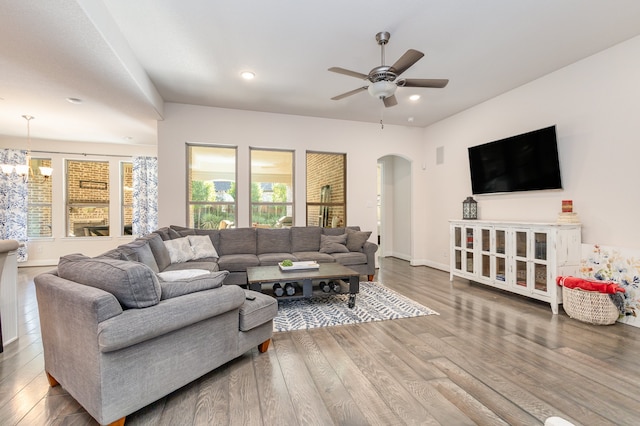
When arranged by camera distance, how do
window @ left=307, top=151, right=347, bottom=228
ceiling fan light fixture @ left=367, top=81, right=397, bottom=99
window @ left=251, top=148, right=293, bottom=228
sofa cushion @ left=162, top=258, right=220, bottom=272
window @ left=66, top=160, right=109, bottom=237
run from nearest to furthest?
ceiling fan light fixture @ left=367, top=81, right=397, bottom=99 → sofa cushion @ left=162, top=258, right=220, bottom=272 → window @ left=251, top=148, right=293, bottom=228 → window @ left=307, top=151, right=347, bottom=228 → window @ left=66, top=160, right=109, bottom=237

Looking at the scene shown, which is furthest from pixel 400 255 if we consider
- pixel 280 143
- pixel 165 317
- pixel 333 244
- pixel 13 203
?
pixel 13 203

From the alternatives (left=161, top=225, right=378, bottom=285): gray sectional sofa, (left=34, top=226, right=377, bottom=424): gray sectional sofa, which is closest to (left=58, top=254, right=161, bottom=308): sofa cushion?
(left=34, top=226, right=377, bottom=424): gray sectional sofa

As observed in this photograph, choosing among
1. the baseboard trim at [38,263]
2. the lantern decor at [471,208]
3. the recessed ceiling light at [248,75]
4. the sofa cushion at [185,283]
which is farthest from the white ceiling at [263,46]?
the baseboard trim at [38,263]

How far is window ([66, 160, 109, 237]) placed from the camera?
6656mm

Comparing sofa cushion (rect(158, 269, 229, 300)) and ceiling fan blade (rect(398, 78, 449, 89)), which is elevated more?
ceiling fan blade (rect(398, 78, 449, 89))

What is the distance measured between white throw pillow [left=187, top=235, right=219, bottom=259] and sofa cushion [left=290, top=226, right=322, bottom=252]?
1.34m

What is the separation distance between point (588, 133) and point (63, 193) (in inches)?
376

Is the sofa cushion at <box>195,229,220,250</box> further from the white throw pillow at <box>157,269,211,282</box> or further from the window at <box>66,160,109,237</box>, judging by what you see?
the window at <box>66,160,109,237</box>

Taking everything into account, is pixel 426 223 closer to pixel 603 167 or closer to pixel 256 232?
pixel 603 167

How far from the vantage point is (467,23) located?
284 centimetres

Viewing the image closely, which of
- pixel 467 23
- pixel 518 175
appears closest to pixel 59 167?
pixel 467 23

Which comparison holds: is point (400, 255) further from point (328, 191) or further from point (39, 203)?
point (39, 203)

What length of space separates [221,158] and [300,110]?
1716 mm

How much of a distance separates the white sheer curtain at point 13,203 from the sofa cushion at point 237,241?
4.80 metres
